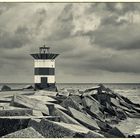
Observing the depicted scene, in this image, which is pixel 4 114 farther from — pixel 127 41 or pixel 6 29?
pixel 127 41

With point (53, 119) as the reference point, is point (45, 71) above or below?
above

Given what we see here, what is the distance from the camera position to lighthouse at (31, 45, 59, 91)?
13.2m

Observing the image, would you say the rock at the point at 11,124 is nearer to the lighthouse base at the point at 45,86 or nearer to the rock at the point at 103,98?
the rock at the point at 103,98

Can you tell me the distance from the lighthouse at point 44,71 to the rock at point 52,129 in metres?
7.35

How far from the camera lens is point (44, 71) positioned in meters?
13.6

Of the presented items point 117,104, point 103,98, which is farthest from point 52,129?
point 117,104

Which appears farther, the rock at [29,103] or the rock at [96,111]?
the rock at [96,111]

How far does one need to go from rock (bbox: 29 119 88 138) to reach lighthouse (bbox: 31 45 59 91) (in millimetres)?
7347

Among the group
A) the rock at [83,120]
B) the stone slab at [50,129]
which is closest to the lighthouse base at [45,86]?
the rock at [83,120]

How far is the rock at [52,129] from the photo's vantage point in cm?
543

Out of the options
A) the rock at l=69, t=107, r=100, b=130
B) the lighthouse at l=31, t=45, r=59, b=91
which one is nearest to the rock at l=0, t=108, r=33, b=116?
the rock at l=69, t=107, r=100, b=130

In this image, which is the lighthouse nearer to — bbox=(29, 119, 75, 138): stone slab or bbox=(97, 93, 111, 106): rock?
bbox=(97, 93, 111, 106): rock

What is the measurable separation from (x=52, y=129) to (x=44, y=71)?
8.11 meters

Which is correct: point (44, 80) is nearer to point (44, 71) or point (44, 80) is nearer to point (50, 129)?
point (44, 71)
